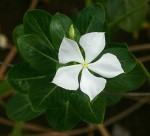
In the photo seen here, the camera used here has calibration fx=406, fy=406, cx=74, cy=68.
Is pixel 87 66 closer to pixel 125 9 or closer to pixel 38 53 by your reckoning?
pixel 38 53

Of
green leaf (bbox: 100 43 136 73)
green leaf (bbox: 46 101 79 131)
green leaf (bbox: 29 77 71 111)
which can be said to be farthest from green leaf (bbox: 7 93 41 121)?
green leaf (bbox: 100 43 136 73)

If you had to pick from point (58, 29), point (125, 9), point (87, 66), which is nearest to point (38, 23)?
point (58, 29)

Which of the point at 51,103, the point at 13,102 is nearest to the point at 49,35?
the point at 51,103

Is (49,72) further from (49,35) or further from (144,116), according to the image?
(144,116)

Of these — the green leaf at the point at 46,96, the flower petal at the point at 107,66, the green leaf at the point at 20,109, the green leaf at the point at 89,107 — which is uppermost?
the flower petal at the point at 107,66

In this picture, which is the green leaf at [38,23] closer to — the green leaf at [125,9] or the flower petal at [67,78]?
the flower petal at [67,78]

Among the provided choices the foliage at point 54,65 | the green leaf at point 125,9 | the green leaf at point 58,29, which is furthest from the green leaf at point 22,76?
the green leaf at point 125,9
